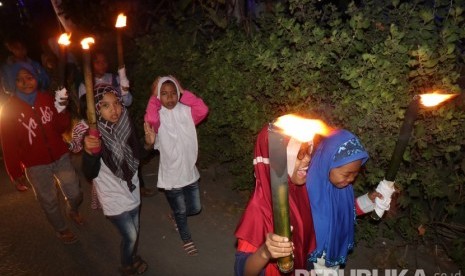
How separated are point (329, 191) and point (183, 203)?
240cm

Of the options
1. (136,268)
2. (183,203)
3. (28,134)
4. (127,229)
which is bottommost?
(136,268)

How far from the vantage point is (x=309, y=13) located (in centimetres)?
419

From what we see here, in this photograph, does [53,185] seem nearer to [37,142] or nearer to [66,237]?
[37,142]

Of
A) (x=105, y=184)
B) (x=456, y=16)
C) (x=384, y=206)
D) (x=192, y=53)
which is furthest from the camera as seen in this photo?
(x=192, y=53)

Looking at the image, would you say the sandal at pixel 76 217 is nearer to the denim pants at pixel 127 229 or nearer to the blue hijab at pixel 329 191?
the denim pants at pixel 127 229

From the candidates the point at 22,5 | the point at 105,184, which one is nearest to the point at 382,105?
the point at 105,184

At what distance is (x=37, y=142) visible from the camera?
15.8ft

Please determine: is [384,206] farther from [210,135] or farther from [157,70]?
[157,70]

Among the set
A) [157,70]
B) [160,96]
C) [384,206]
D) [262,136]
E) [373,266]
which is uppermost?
[157,70]

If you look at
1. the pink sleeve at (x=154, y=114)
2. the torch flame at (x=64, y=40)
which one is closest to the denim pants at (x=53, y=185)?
the pink sleeve at (x=154, y=114)

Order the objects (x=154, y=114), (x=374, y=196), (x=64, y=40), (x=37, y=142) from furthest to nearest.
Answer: (x=37, y=142) → (x=154, y=114) → (x=64, y=40) → (x=374, y=196)

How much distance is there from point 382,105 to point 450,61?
0.66m

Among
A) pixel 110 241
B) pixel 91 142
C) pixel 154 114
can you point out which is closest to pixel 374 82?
pixel 154 114

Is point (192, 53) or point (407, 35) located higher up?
point (192, 53)
